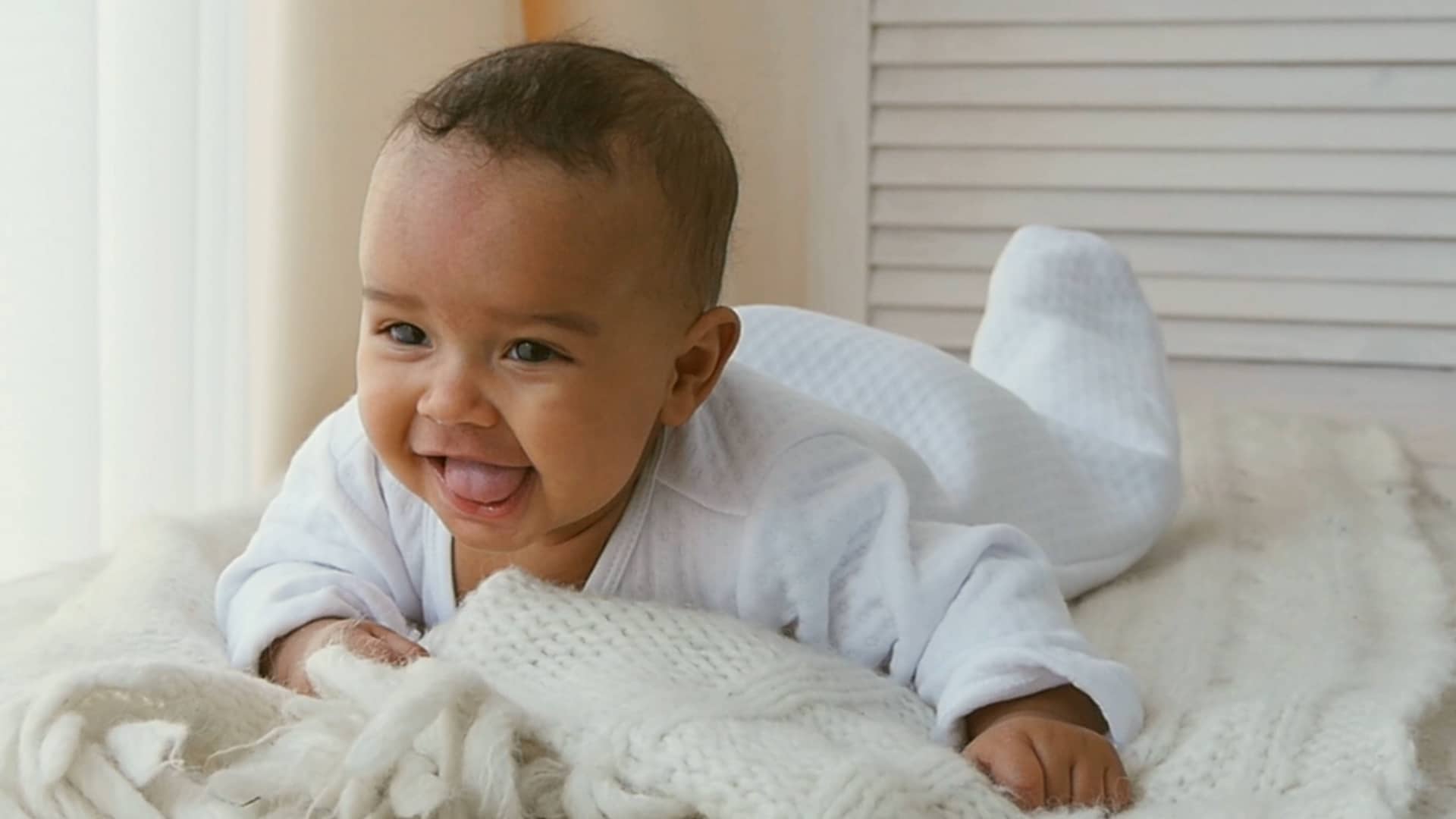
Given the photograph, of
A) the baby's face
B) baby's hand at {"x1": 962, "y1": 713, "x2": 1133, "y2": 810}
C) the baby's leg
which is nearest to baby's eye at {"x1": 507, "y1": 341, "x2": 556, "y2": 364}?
the baby's face

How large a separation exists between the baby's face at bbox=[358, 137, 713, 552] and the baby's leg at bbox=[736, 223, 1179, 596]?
1.36 ft

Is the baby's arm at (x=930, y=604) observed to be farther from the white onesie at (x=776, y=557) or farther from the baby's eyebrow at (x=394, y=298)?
the baby's eyebrow at (x=394, y=298)

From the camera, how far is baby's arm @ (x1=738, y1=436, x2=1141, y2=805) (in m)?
0.98

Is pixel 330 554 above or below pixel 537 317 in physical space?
below

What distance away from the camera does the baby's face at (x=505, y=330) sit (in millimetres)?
930

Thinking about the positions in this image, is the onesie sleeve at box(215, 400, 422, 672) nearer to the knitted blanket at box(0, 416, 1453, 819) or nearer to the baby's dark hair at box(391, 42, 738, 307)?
the knitted blanket at box(0, 416, 1453, 819)

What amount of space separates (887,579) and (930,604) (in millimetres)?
28

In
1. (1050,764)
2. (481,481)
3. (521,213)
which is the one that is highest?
(521,213)

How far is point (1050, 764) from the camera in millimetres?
930

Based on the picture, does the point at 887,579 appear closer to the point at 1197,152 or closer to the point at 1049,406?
the point at 1049,406

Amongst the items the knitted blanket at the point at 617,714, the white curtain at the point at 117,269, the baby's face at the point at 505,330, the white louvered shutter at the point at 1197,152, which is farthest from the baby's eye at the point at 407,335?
the white louvered shutter at the point at 1197,152

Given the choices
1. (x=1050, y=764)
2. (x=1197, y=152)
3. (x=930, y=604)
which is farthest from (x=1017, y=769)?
(x=1197, y=152)

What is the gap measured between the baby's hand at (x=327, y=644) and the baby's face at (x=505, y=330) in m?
0.07

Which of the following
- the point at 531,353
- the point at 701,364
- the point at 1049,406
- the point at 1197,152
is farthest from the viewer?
the point at 1197,152
